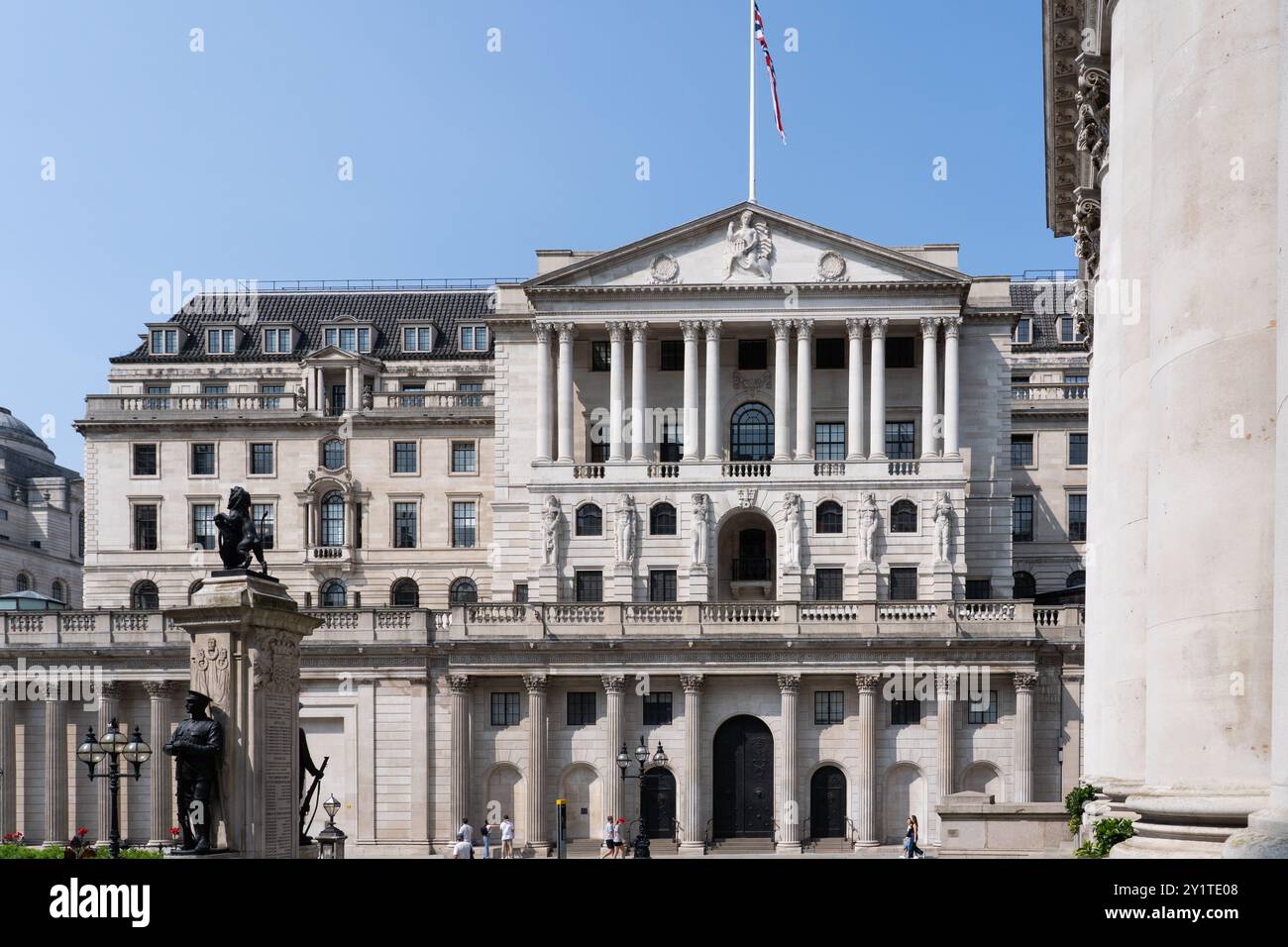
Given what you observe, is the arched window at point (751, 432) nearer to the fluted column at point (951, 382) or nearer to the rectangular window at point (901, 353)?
the rectangular window at point (901, 353)

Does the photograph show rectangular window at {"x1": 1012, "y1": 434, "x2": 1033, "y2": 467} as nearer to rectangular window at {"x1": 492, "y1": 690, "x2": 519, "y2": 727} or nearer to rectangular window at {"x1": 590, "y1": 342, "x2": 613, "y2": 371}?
rectangular window at {"x1": 590, "y1": 342, "x2": 613, "y2": 371}

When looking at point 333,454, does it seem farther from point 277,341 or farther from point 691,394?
point 691,394

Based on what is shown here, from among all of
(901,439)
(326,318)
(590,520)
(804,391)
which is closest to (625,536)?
(590,520)

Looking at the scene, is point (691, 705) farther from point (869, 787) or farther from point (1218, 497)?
point (1218, 497)

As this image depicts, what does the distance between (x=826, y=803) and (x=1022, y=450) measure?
3279 centimetres

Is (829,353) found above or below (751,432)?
above

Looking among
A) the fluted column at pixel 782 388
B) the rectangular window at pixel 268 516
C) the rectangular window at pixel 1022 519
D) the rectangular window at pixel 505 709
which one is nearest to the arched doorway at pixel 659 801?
the rectangular window at pixel 505 709

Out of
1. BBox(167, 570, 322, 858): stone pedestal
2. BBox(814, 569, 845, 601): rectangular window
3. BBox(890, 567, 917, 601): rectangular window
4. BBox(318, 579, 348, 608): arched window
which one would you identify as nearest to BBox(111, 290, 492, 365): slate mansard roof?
BBox(318, 579, 348, 608): arched window

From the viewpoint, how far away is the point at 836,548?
78.2 meters

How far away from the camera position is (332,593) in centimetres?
9231

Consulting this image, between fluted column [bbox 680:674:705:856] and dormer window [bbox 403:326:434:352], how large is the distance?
45146mm

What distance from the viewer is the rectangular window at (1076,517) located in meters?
91.6
